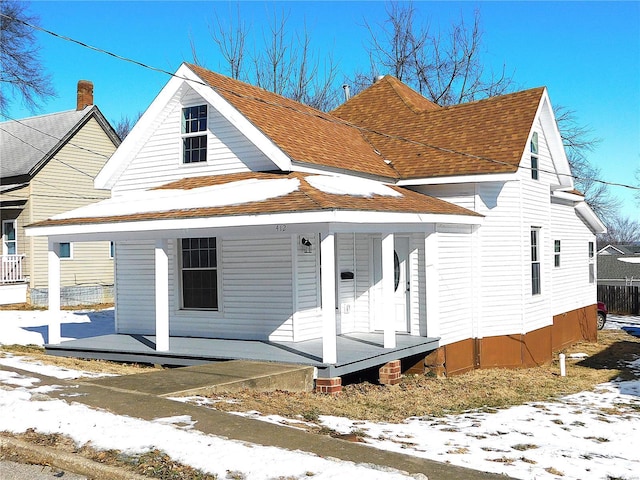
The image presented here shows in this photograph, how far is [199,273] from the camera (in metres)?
14.4

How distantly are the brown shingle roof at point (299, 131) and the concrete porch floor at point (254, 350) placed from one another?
377cm

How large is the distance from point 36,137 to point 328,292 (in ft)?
77.6

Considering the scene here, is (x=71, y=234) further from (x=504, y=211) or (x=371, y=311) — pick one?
(x=504, y=211)

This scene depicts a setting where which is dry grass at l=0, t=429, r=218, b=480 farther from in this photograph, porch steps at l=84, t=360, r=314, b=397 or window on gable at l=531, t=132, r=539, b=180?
window on gable at l=531, t=132, r=539, b=180

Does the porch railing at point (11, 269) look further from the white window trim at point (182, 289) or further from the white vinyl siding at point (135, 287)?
the white window trim at point (182, 289)

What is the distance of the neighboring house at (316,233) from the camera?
1219 cm

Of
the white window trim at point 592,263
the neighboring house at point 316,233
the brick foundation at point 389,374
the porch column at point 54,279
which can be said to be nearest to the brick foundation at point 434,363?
the neighboring house at point 316,233

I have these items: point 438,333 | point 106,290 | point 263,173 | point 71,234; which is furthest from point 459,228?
point 106,290

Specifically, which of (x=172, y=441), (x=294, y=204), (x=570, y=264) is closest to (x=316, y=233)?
(x=294, y=204)

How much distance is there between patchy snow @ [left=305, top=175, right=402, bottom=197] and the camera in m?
12.1

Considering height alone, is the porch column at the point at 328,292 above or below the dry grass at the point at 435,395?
above

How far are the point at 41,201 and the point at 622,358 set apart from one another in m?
22.3

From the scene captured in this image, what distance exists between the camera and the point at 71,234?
43.6ft

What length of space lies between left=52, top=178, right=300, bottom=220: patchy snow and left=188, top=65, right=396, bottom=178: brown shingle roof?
119cm
